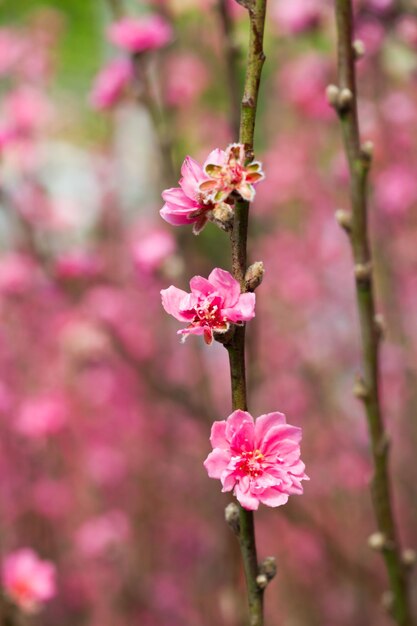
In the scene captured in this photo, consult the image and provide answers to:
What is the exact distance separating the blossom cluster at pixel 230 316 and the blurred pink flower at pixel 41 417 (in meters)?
0.79

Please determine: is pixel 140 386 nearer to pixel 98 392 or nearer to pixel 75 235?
pixel 98 392

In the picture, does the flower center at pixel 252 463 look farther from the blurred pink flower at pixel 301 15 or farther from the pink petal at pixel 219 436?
the blurred pink flower at pixel 301 15

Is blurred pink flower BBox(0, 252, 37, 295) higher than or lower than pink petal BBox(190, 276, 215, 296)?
higher

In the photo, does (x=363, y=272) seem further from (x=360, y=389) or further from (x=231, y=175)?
(x=231, y=175)

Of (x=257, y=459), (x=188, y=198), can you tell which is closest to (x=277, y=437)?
(x=257, y=459)

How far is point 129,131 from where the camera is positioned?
2.12m

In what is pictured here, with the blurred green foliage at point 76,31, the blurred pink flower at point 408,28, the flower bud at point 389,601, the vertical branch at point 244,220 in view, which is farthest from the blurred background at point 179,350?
the vertical branch at point 244,220

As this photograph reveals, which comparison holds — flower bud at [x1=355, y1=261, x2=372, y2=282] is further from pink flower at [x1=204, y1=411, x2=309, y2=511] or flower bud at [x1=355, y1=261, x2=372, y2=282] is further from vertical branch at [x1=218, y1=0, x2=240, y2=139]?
vertical branch at [x1=218, y1=0, x2=240, y2=139]

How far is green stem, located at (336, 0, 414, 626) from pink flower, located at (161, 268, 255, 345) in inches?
7.3

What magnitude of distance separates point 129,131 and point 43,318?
0.83m

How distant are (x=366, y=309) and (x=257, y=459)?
0.20 meters

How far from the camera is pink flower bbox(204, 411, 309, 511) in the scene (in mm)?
398

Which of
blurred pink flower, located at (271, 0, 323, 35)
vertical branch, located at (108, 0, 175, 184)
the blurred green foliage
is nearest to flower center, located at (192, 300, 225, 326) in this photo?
vertical branch, located at (108, 0, 175, 184)

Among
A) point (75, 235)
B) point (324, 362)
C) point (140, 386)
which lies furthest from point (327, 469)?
point (75, 235)
